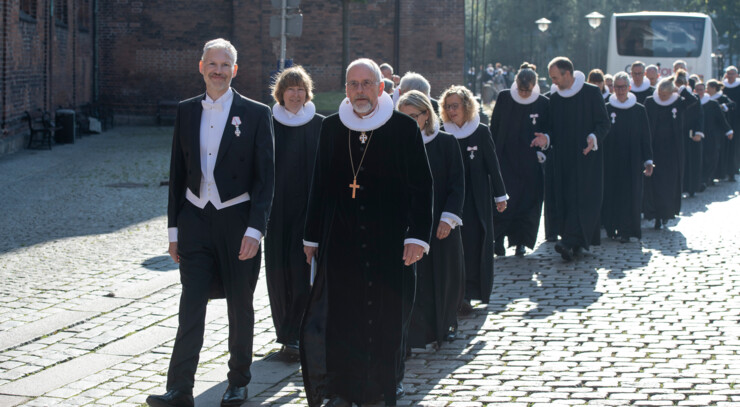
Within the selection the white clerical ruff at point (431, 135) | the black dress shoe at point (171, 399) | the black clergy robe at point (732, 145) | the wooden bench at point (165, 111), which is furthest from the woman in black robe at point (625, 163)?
the wooden bench at point (165, 111)

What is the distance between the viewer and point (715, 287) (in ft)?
31.3

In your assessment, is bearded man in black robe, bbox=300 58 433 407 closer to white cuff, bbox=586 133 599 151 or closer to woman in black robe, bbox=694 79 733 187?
white cuff, bbox=586 133 599 151

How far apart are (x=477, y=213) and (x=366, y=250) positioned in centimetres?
311

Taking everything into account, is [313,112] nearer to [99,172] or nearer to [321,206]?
[321,206]

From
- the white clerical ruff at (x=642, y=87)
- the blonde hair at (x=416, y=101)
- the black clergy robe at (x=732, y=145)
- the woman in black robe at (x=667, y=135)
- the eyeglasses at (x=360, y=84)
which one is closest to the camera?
the eyeglasses at (x=360, y=84)

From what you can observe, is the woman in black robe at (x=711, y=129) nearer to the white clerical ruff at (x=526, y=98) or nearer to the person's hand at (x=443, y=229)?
the white clerical ruff at (x=526, y=98)

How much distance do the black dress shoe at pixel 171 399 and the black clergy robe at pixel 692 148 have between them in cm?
1290

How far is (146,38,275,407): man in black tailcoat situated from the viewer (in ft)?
18.6

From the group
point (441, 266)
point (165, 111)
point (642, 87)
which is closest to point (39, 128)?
point (165, 111)

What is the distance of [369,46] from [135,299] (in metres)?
25.7

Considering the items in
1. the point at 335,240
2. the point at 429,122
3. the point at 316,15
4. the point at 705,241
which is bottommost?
the point at 705,241

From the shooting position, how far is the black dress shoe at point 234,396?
5.79m

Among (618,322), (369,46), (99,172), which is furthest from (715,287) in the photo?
(369,46)

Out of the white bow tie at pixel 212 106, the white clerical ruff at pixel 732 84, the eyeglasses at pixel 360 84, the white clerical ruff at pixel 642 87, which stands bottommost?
the white bow tie at pixel 212 106
